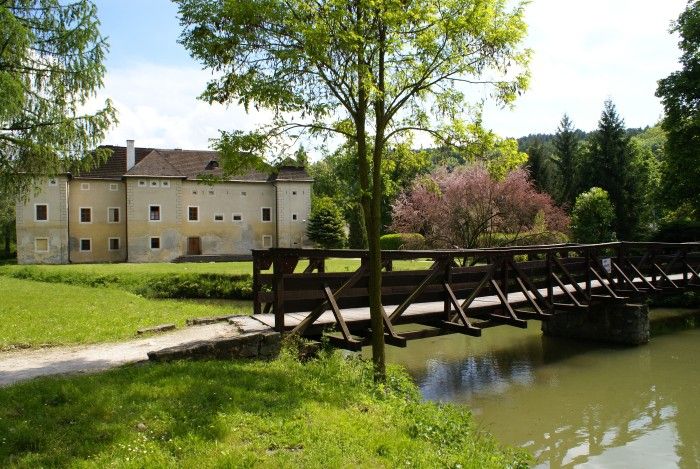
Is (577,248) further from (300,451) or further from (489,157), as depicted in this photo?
(300,451)

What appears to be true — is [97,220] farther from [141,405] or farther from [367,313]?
[141,405]

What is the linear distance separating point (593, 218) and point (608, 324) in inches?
626

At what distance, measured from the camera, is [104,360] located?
7164 mm

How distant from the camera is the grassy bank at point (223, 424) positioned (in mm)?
4125

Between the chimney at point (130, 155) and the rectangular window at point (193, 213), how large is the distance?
18.5 feet

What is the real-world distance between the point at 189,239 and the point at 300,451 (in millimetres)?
43539

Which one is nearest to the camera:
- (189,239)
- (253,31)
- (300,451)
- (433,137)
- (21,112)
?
(300,451)

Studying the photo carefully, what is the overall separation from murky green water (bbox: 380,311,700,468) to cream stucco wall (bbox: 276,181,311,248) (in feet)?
109

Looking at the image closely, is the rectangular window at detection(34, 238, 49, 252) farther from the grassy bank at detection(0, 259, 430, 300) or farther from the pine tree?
the pine tree

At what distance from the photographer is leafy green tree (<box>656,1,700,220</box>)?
24.0 metres

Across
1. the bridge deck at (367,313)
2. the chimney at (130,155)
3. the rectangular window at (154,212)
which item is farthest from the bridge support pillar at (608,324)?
the chimney at (130,155)

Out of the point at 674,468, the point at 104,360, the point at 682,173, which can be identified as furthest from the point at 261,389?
the point at 682,173

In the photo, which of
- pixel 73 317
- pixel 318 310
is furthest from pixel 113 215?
pixel 318 310

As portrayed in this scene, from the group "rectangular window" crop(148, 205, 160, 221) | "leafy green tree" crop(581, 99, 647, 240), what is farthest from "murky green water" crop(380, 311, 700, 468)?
"rectangular window" crop(148, 205, 160, 221)
